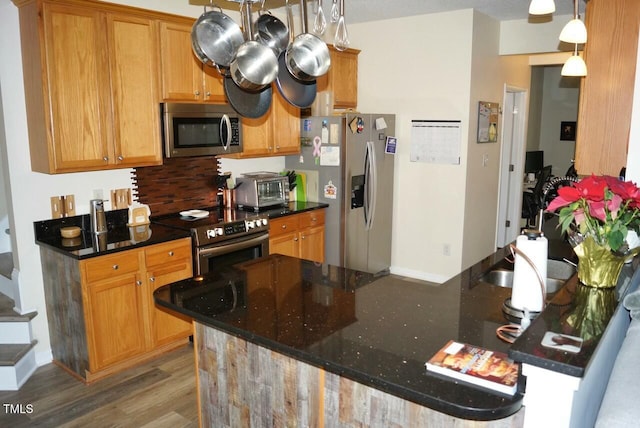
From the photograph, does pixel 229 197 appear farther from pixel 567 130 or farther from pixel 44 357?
pixel 567 130

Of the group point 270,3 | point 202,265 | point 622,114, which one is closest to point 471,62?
point 270,3

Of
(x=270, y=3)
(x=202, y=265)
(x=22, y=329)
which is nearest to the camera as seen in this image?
(x=22, y=329)

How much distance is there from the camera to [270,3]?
4.19 metres

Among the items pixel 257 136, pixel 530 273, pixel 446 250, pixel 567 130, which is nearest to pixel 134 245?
pixel 257 136

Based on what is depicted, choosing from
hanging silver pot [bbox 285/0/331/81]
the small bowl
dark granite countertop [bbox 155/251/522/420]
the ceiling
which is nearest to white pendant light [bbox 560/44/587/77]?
dark granite countertop [bbox 155/251/522/420]

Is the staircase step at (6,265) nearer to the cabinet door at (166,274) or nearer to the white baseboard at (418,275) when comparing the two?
the cabinet door at (166,274)

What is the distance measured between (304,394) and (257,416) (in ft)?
1.01

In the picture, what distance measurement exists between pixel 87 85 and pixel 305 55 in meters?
1.81

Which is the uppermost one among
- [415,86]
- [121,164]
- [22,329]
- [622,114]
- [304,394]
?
[415,86]

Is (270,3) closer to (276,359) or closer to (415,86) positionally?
(415,86)

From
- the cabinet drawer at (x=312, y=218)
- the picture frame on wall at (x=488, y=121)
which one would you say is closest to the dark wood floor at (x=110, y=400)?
the cabinet drawer at (x=312, y=218)

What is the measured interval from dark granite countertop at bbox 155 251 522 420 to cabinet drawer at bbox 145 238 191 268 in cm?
104

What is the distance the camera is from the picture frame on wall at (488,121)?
16.2ft

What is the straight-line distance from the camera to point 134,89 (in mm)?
3445
